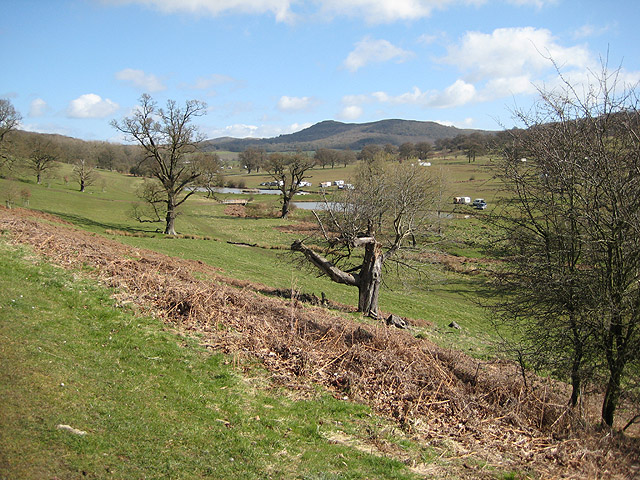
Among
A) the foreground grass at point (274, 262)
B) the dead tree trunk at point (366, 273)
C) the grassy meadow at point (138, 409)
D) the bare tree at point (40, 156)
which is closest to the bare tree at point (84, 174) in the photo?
the bare tree at point (40, 156)

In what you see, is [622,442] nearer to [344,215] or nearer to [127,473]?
[127,473]

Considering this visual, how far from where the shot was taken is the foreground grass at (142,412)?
253 inches

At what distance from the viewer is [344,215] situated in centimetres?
2252

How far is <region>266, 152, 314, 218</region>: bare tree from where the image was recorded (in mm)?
80125

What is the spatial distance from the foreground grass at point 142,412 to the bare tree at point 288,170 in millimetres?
69307

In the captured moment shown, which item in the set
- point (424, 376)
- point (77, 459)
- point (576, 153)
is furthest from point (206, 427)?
point (576, 153)

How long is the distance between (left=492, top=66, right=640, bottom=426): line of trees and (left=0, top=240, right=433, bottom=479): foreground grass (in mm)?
5549

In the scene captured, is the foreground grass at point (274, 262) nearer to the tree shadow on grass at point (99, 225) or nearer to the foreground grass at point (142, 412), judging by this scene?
the tree shadow on grass at point (99, 225)

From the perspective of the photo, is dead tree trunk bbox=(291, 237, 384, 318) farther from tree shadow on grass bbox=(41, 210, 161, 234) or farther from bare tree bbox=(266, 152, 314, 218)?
bare tree bbox=(266, 152, 314, 218)

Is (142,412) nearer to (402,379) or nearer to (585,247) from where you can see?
(402,379)

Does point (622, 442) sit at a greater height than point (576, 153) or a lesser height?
lesser

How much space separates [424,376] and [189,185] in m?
44.2

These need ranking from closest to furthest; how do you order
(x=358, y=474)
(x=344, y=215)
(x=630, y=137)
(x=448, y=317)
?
1. (x=358, y=474)
2. (x=630, y=137)
3. (x=344, y=215)
4. (x=448, y=317)

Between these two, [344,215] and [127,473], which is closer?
[127,473]
